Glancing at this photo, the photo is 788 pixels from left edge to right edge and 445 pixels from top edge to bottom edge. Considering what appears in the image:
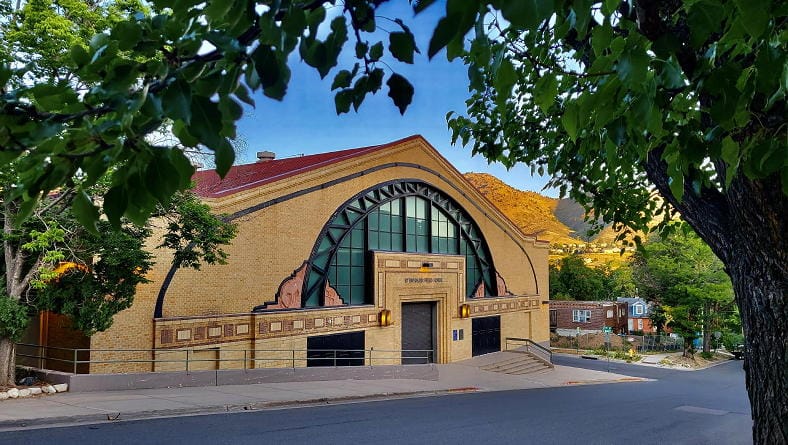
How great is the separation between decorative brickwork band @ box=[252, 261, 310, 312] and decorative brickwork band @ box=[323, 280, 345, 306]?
1.38 meters

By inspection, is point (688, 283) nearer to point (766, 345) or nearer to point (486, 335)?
point (486, 335)

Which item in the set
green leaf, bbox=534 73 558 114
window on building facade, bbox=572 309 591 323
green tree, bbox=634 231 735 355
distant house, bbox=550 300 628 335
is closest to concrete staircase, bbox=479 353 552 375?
green tree, bbox=634 231 735 355

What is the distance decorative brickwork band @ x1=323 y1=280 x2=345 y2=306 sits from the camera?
2253cm

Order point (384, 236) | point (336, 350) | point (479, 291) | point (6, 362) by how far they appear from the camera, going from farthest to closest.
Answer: point (479, 291), point (384, 236), point (336, 350), point (6, 362)

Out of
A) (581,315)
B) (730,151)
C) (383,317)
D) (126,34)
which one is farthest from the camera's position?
(581,315)

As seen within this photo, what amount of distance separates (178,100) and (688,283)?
4736cm

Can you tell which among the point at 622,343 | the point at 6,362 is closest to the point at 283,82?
the point at 6,362

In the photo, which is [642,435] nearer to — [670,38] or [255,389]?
[255,389]

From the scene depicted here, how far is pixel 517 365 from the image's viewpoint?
31531mm

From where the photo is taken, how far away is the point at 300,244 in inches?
850

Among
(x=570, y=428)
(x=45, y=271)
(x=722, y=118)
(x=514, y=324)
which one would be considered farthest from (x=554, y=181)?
(x=514, y=324)

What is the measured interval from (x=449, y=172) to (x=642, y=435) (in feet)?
55.8

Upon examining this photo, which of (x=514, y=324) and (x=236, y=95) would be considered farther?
(x=514, y=324)

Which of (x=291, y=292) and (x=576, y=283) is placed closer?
(x=291, y=292)
